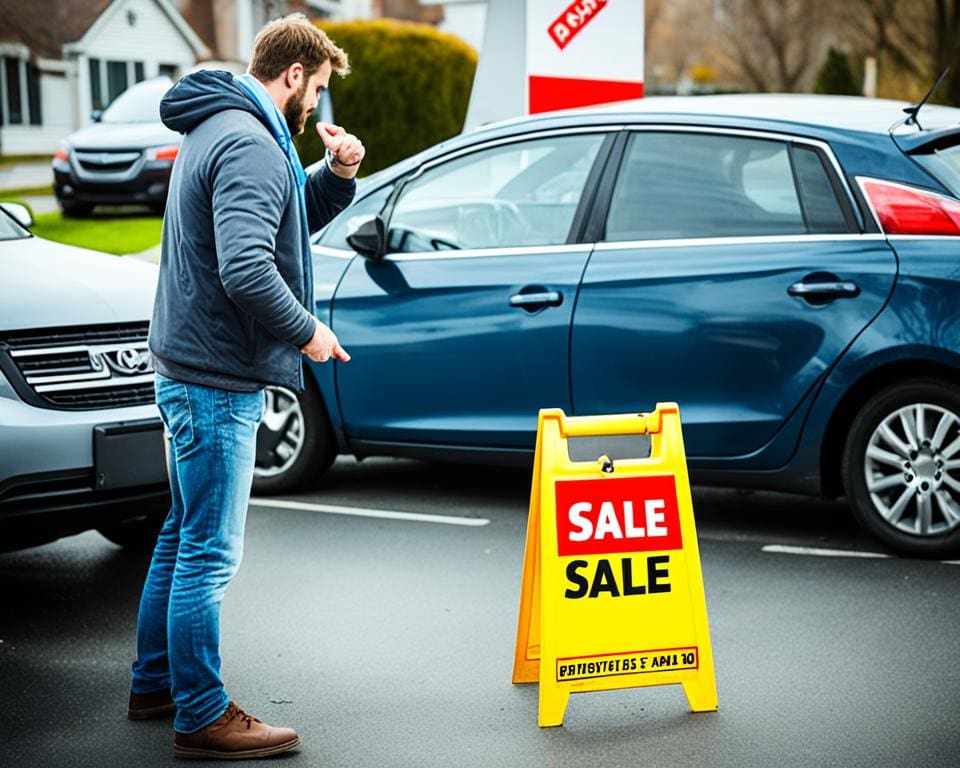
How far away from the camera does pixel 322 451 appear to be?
23.1ft

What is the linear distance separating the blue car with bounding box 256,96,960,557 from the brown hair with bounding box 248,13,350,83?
2.40 metres

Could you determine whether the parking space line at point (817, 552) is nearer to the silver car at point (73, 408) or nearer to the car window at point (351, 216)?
the car window at point (351, 216)

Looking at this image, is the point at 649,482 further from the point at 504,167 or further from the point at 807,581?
the point at 504,167

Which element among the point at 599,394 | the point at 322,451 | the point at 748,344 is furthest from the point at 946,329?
the point at 322,451

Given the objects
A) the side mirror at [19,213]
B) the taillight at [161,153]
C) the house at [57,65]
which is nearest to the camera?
the side mirror at [19,213]

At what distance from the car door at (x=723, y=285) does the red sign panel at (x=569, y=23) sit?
3.68m

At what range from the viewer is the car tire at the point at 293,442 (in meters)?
Answer: 6.99

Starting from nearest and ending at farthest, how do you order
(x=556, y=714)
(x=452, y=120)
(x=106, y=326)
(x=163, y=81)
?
(x=556, y=714)
(x=106, y=326)
(x=163, y=81)
(x=452, y=120)

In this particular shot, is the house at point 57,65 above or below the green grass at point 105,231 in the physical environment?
above

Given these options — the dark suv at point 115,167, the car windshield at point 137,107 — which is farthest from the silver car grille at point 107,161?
the car windshield at point 137,107

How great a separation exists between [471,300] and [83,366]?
1870 mm

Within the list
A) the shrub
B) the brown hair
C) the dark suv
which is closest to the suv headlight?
the dark suv

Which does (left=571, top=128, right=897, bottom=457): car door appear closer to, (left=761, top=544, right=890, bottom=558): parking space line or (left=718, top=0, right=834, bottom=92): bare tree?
(left=761, top=544, right=890, bottom=558): parking space line

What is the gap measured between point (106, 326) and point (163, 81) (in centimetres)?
1733
